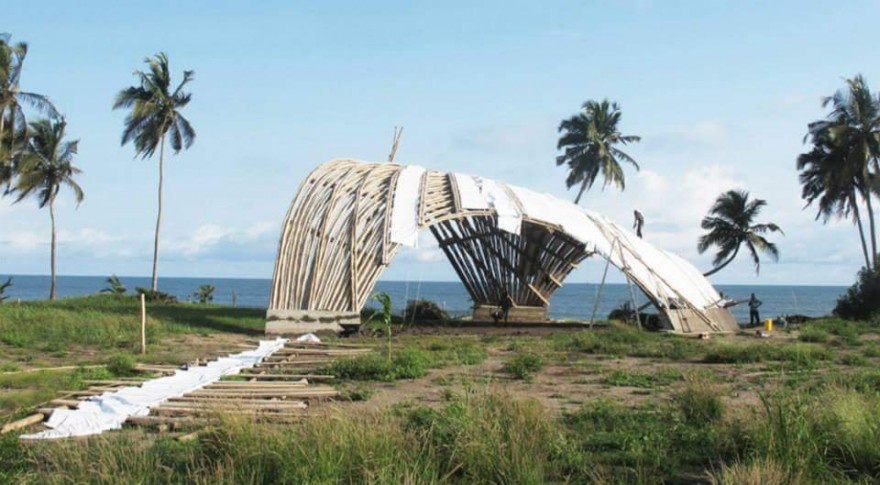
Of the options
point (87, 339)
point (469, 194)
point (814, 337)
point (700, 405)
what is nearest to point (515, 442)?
point (700, 405)

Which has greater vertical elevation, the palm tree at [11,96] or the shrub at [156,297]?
the palm tree at [11,96]

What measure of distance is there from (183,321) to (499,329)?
313 inches

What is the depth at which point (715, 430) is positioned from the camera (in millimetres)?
7785

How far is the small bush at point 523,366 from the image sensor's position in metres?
12.3

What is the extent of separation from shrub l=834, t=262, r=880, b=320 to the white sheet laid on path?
21.8 m

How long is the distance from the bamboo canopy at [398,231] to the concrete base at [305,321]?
0.15 ft

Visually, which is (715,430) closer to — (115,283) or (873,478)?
(873,478)

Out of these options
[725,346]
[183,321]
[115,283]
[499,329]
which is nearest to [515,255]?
[499,329]

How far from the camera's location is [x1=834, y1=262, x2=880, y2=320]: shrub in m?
28.1

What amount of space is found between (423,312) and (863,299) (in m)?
14.2

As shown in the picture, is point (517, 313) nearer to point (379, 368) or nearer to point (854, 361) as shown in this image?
point (854, 361)

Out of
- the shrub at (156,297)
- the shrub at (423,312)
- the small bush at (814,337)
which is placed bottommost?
the small bush at (814,337)

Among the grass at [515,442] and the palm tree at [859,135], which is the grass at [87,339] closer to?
the grass at [515,442]

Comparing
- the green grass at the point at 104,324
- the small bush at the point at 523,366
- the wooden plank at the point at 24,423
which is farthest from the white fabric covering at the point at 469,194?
the wooden plank at the point at 24,423
